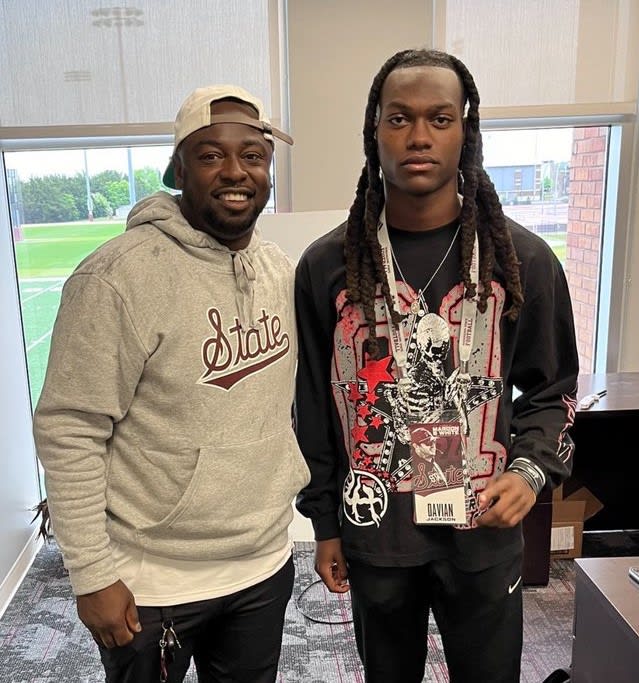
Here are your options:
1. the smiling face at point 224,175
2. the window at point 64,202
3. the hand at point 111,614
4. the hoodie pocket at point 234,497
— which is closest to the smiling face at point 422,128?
the smiling face at point 224,175

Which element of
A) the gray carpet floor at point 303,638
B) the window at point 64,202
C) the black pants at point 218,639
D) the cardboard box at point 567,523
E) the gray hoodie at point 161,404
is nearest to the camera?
the gray hoodie at point 161,404

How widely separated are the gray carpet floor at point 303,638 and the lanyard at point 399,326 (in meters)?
1.34

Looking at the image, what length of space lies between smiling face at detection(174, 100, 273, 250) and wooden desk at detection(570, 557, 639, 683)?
3.24 ft

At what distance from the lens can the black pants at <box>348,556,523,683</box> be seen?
129 cm

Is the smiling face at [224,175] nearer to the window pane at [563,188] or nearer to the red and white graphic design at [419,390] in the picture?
the red and white graphic design at [419,390]

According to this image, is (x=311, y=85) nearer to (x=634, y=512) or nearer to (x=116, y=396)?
(x=116, y=396)

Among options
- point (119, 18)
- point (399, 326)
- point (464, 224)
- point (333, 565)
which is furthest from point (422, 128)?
point (119, 18)

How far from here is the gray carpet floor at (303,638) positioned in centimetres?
216

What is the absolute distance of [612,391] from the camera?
2688 millimetres

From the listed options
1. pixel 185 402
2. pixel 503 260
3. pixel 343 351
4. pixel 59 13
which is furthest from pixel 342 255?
pixel 59 13

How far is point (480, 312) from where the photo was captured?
48.5 inches

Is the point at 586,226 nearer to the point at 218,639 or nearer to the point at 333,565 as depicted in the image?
the point at 333,565

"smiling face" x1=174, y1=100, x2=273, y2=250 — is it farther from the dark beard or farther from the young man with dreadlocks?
the young man with dreadlocks

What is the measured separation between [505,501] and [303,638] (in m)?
1.39
